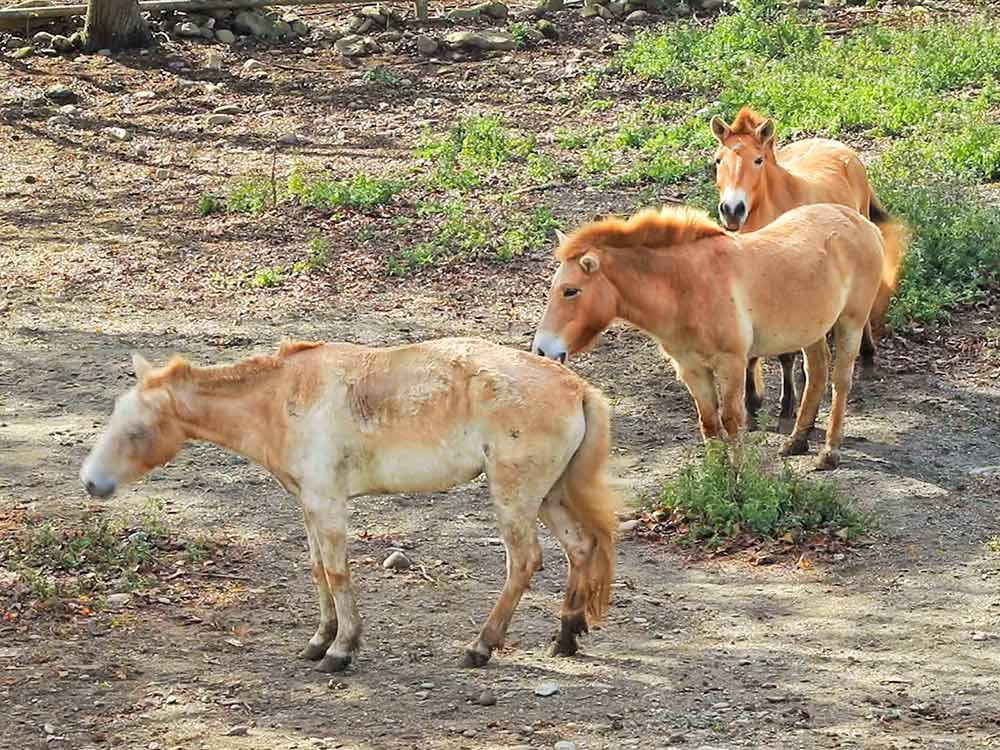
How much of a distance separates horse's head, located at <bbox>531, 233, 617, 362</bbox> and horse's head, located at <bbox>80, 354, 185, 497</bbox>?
223 cm

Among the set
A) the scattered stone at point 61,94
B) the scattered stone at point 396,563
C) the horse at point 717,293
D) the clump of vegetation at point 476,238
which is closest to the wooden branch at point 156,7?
the scattered stone at point 61,94

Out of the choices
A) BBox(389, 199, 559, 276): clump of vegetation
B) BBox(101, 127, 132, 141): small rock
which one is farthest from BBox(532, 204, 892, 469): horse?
BBox(101, 127, 132, 141): small rock

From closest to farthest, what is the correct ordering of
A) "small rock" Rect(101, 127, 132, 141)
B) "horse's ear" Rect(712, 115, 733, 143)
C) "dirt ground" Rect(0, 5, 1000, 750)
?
"dirt ground" Rect(0, 5, 1000, 750) < "horse's ear" Rect(712, 115, 733, 143) < "small rock" Rect(101, 127, 132, 141)

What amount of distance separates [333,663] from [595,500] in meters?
1.33

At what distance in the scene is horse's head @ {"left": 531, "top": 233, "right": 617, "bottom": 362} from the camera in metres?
8.80

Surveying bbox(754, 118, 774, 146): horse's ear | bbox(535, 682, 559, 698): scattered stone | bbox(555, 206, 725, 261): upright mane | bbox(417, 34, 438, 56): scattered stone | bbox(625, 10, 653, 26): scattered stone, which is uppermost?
bbox(754, 118, 774, 146): horse's ear

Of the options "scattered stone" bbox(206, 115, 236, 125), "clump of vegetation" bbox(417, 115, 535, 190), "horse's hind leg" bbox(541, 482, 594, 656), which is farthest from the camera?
"scattered stone" bbox(206, 115, 236, 125)

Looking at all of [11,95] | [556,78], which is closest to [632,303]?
[556,78]

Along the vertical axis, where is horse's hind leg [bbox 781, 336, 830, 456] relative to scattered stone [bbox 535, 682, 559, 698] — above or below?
above

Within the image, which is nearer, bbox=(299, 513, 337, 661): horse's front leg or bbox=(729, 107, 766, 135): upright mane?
bbox=(299, 513, 337, 661): horse's front leg

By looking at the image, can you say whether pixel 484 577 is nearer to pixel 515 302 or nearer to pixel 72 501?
pixel 72 501

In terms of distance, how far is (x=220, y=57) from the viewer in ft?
→ 63.4

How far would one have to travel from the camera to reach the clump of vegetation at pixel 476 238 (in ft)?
43.2

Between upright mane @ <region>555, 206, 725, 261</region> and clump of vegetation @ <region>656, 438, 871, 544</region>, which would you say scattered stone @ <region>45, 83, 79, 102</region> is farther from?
clump of vegetation @ <region>656, 438, 871, 544</region>
